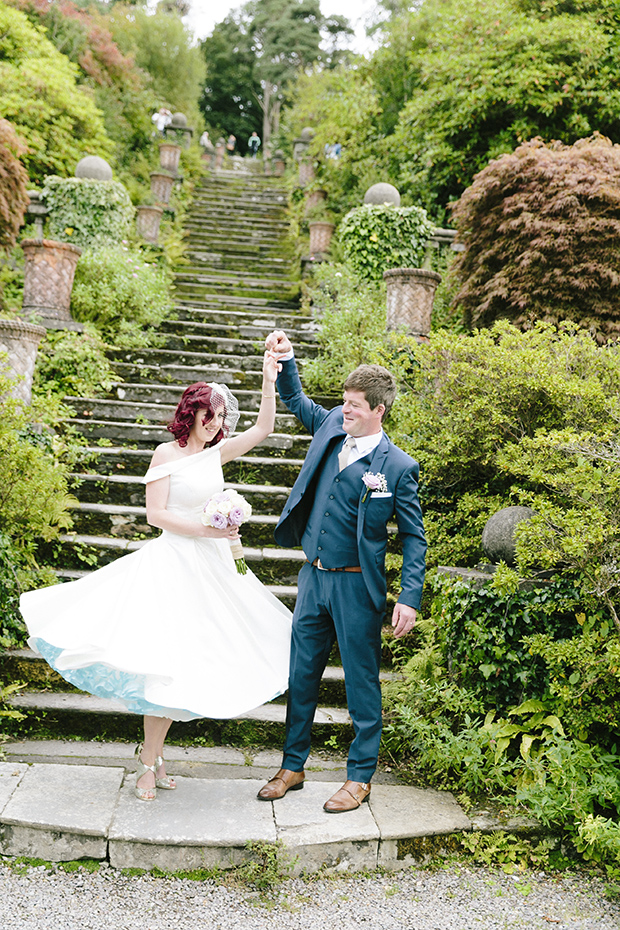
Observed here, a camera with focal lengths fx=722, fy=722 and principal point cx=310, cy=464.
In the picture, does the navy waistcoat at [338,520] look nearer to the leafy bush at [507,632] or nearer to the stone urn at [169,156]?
the leafy bush at [507,632]

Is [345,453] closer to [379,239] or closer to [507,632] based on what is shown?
[507,632]

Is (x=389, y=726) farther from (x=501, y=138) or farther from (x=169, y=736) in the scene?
(x=501, y=138)

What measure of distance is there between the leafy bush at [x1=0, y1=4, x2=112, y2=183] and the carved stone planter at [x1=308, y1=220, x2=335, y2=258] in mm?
4680

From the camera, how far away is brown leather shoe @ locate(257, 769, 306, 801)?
316cm

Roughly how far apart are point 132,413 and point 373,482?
152 inches

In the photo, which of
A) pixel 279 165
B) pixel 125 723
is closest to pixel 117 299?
pixel 125 723

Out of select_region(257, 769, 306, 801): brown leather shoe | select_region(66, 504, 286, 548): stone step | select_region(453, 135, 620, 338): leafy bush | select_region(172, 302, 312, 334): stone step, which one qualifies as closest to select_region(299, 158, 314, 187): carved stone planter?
select_region(172, 302, 312, 334): stone step

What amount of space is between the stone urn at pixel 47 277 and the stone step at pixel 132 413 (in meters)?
1.40

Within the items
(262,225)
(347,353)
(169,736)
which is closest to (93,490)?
(169,736)

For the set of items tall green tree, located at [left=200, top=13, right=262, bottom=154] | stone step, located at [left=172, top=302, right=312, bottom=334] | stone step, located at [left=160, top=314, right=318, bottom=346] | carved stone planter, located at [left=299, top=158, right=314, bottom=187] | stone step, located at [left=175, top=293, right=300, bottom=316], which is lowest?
stone step, located at [left=160, top=314, right=318, bottom=346]

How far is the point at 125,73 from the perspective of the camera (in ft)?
54.6

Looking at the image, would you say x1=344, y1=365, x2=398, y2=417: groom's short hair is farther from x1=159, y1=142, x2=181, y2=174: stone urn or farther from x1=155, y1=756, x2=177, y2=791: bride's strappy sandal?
x1=159, y1=142, x2=181, y2=174: stone urn

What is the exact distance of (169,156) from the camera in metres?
14.8

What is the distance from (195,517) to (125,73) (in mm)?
16759
